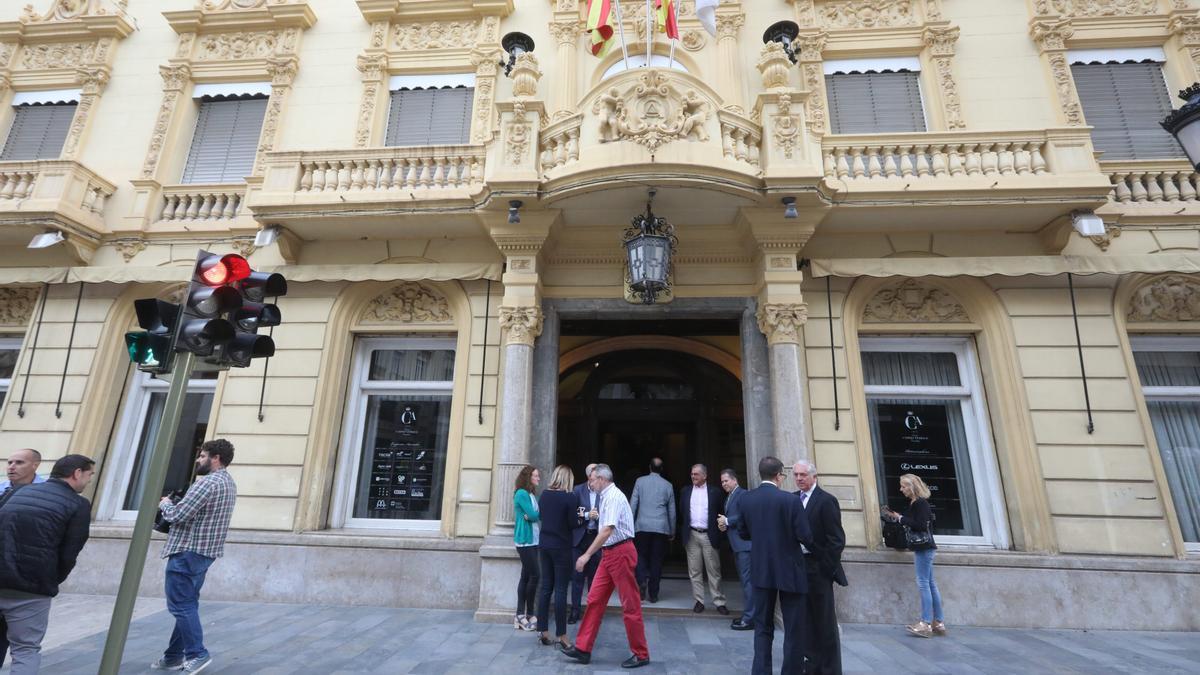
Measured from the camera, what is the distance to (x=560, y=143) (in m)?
7.64

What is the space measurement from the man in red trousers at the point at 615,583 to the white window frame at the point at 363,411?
140 inches

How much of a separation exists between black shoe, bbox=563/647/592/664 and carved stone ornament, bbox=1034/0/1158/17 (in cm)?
1196

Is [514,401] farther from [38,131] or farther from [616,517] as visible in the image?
[38,131]

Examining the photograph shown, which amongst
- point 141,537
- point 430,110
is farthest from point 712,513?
point 430,110

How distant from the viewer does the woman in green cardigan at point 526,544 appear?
612 centimetres

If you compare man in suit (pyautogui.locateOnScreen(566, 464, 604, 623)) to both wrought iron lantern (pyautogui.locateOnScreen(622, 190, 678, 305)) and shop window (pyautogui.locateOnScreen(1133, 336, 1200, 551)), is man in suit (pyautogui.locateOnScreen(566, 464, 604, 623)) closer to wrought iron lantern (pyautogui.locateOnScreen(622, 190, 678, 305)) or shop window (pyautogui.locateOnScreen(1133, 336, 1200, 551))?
wrought iron lantern (pyautogui.locateOnScreen(622, 190, 678, 305))

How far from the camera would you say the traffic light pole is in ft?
10.9

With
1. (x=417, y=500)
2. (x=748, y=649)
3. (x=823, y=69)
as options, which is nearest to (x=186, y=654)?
(x=417, y=500)

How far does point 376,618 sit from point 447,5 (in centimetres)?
1033

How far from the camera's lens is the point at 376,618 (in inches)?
264

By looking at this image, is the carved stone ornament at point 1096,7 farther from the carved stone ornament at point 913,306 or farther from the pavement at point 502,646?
the pavement at point 502,646

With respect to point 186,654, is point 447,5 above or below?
above

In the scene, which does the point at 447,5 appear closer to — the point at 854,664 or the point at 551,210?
the point at 551,210

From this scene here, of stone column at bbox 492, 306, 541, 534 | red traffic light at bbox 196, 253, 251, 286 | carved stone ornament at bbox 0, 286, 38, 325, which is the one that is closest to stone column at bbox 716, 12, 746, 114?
stone column at bbox 492, 306, 541, 534
